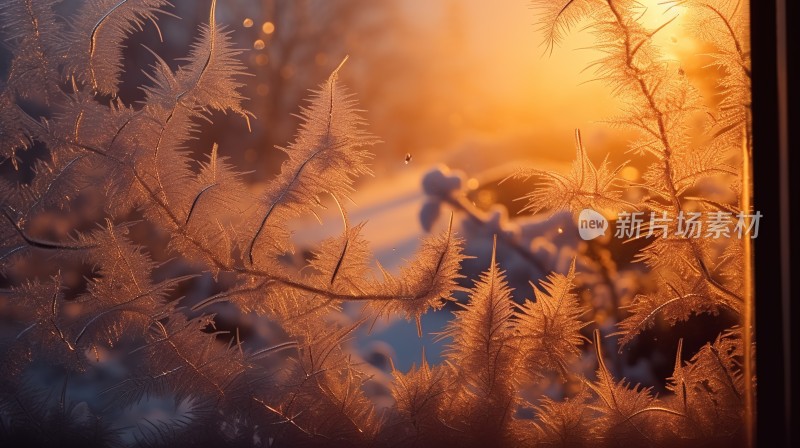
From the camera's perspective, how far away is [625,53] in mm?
792

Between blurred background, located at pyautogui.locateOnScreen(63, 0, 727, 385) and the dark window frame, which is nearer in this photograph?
the dark window frame

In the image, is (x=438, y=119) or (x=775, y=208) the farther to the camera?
(x=438, y=119)

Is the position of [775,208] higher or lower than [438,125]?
lower

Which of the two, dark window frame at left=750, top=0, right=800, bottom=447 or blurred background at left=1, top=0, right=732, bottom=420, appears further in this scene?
blurred background at left=1, top=0, right=732, bottom=420

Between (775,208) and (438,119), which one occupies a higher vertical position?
(438,119)

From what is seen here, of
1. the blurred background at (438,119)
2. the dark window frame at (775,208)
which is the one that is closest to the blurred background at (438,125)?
the blurred background at (438,119)

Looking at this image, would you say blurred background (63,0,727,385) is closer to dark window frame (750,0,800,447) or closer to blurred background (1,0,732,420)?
blurred background (1,0,732,420)

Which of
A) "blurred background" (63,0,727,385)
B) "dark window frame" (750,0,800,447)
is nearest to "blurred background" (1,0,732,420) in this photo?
"blurred background" (63,0,727,385)

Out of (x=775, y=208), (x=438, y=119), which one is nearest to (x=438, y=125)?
(x=438, y=119)

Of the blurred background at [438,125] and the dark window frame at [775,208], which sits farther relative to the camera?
the blurred background at [438,125]

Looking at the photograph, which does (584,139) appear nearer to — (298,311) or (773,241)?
(773,241)

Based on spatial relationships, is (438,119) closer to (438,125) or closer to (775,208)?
(438,125)

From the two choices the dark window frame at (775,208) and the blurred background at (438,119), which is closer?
the dark window frame at (775,208)

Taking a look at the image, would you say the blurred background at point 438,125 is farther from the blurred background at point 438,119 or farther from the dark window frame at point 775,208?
the dark window frame at point 775,208
